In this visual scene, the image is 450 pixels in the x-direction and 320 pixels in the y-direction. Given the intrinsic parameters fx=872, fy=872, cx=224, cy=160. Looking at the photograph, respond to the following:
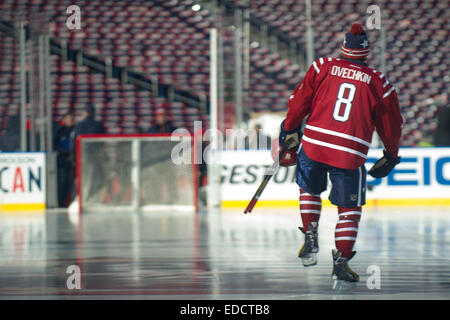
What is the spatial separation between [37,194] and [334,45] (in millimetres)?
8218

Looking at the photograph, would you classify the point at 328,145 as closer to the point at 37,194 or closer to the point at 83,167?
the point at 83,167

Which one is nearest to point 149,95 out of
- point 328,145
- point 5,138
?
point 5,138

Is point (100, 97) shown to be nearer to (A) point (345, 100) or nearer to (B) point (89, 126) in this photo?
(B) point (89, 126)

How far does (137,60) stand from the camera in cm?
2112

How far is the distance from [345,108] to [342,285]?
118 cm

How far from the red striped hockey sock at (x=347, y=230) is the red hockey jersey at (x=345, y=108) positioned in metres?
0.31

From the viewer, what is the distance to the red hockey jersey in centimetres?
584

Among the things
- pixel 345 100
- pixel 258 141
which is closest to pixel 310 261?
pixel 345 100

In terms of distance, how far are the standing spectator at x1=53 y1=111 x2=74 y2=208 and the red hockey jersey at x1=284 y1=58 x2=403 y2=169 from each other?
28.6 ft

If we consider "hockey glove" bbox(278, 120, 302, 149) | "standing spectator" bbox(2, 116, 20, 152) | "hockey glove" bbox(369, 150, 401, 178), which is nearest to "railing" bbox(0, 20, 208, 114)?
"standing spectator" bbox(2, 116, 20, 152)

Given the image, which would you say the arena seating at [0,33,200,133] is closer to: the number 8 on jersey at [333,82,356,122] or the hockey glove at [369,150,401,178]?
the hockey glove at [369,150,401,178]

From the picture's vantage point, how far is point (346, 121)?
5859 millimetres

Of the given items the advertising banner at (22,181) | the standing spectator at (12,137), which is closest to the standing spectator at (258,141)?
the advertising banner at (22,181)
